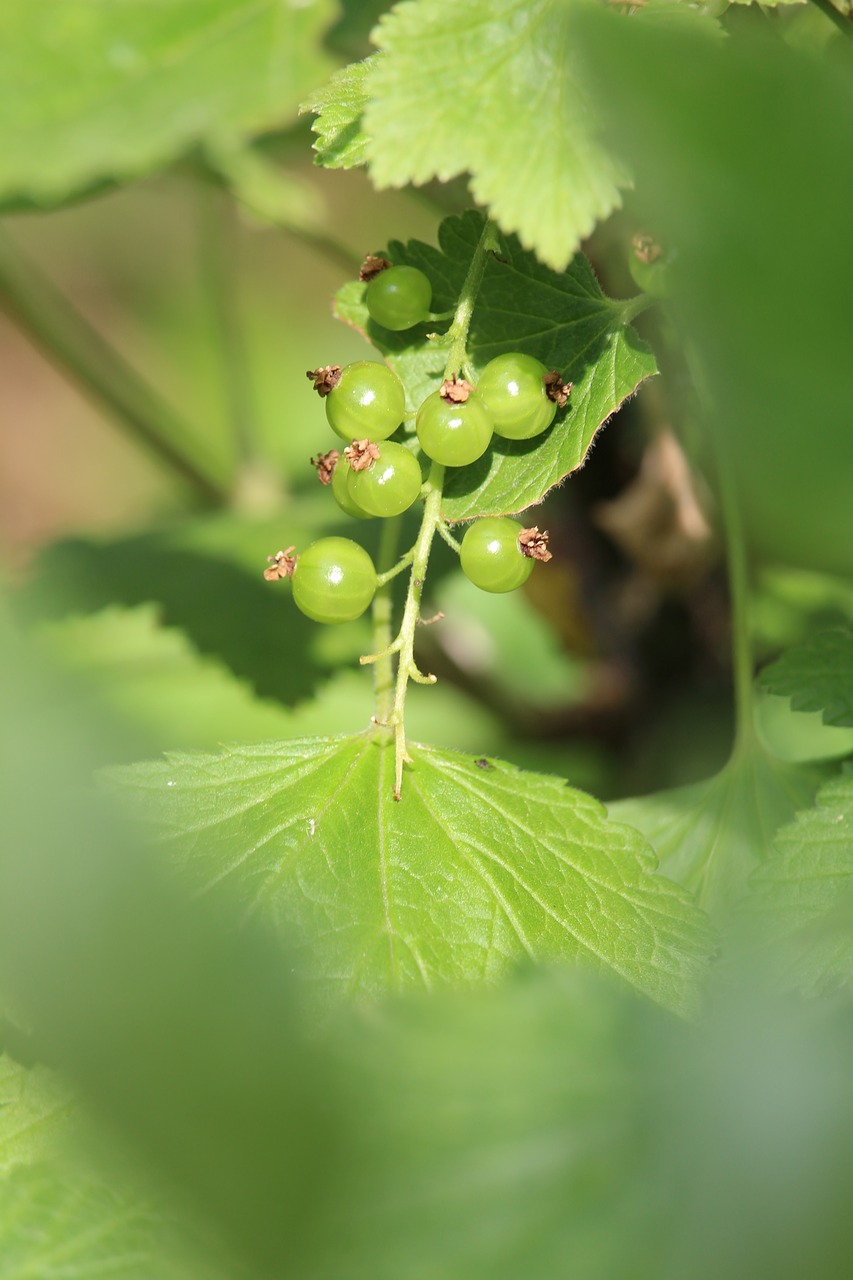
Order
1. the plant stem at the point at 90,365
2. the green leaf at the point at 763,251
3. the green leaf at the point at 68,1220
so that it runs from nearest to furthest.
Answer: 1. the green leaf at the point at 763,251
2. the green leaf at the point at 68,1220
3. the plant stem at the point at 90,365

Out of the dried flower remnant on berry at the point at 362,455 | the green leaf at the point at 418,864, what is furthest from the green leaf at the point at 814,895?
the dried flower remnant on berry at the point at 362,455

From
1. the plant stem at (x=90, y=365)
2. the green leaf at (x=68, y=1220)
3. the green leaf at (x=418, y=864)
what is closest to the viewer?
the green leaf at (x=68, y=1220)

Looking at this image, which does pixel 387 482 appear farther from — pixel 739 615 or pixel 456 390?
pixel 739 615

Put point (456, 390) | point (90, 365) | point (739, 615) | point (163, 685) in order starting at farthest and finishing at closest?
1. point (163, 685)
2. point (90, 365)
3. point (739, 615)
4. point (456, 390)

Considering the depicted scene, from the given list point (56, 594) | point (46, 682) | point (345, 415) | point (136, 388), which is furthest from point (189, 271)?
point (46, 682)

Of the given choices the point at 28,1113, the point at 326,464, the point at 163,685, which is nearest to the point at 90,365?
the point at 163,685

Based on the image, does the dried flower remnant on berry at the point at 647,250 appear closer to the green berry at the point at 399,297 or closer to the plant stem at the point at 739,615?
the green berry at the point at 399,297

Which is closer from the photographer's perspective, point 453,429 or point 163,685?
point 453,429

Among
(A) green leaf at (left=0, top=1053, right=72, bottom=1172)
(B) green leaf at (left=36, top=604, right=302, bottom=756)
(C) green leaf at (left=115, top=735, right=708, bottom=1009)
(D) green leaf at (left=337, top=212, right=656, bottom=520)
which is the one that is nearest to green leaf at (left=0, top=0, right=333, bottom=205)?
(D) green leaf at (left=337, top=212, right=656, bottom=520)
